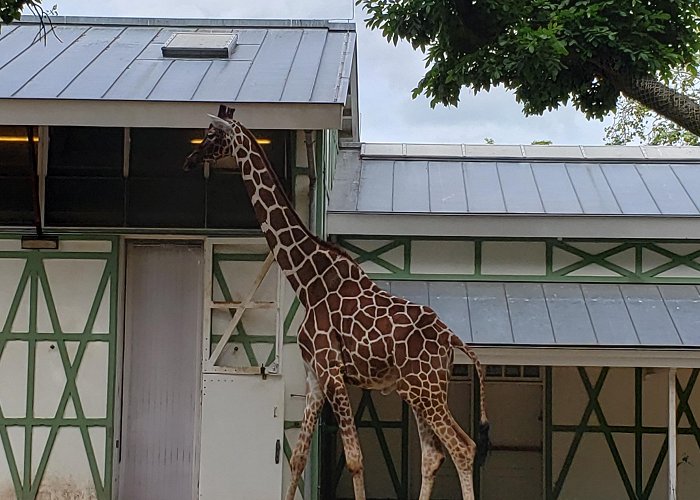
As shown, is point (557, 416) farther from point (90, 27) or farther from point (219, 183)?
point (90, 27)

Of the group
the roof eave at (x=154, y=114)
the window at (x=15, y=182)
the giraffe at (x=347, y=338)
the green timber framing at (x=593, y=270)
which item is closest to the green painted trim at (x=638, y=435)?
the green timber framing at (x=593, y=270)

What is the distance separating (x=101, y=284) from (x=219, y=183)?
4.20 feet

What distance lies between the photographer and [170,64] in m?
7.36

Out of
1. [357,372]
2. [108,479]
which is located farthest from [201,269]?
[357,372]

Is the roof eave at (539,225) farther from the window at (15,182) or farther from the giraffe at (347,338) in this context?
the window at (15,182)

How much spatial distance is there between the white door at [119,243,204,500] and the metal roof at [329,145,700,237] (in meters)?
1.51

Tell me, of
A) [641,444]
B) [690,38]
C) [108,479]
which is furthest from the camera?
[641,444]

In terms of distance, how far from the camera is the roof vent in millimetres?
7680

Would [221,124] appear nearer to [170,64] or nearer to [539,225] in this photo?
[170,64]

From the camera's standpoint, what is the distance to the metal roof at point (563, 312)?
7141 mm

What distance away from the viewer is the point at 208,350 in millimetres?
7355

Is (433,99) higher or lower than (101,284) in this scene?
higher

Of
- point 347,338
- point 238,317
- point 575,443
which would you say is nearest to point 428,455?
point 347,338

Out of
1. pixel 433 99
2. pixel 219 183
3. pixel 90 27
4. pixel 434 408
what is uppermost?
pixel 90 27
